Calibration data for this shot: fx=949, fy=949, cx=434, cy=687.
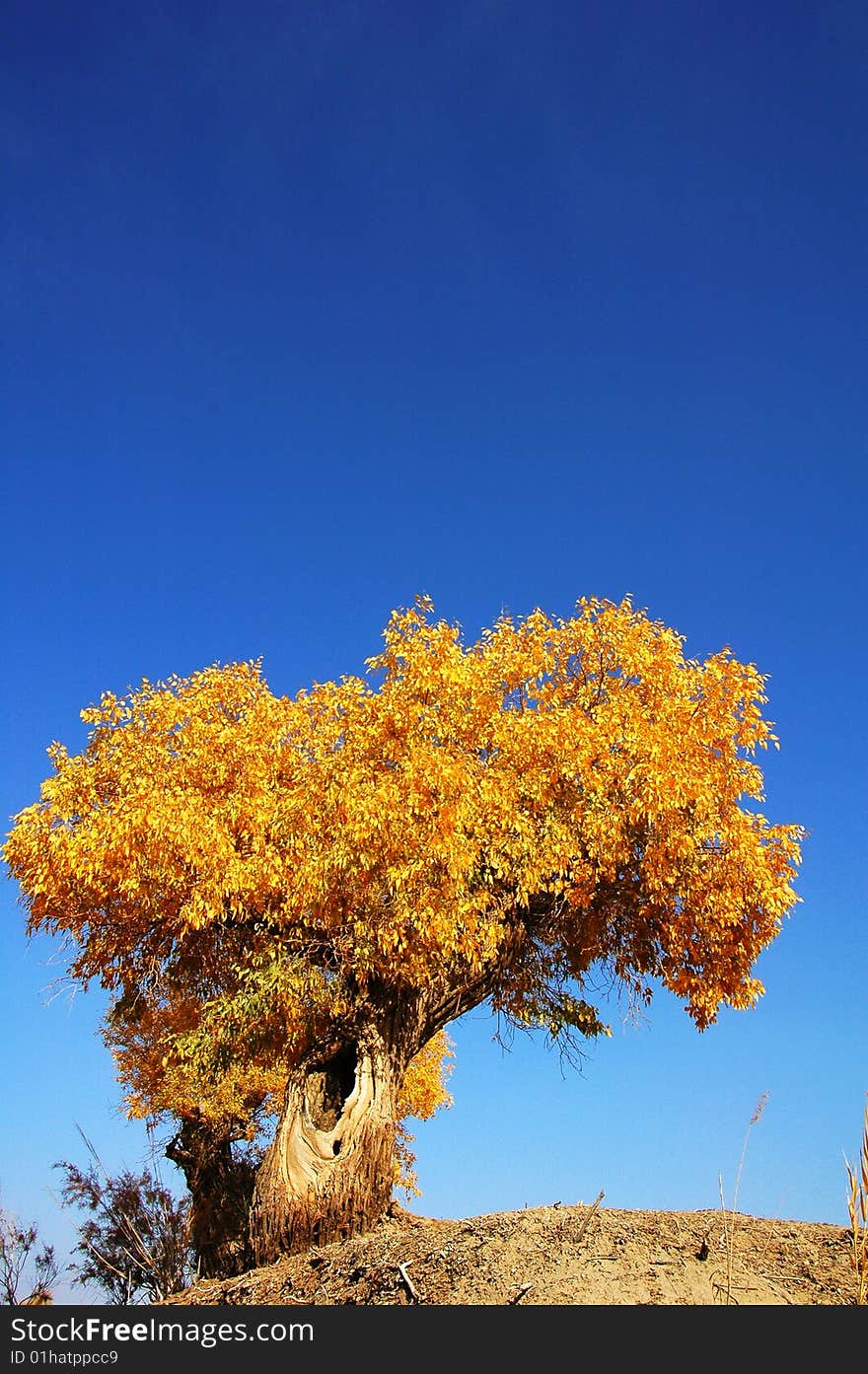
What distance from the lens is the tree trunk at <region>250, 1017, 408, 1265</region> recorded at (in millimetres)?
12750

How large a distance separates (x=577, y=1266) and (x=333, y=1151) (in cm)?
602

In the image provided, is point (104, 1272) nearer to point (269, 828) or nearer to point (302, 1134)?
point (302, 1134)

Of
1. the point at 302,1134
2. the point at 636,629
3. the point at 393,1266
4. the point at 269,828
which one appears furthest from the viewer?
the point at 636,629

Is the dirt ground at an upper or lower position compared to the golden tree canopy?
lower

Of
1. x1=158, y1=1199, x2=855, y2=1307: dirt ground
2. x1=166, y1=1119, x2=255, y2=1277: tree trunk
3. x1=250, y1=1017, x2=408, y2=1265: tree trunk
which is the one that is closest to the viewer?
x1=158, y1=1199, x2=855, y2=1307: dirt ground

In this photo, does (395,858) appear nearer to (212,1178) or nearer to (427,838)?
(427,838)

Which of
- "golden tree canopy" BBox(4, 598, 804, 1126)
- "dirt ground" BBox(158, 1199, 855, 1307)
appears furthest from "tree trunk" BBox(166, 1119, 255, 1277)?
"dirt ground" BBox(158, 1199, 855, 1307)

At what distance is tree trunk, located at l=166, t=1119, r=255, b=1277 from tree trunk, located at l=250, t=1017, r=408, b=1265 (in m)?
10.4

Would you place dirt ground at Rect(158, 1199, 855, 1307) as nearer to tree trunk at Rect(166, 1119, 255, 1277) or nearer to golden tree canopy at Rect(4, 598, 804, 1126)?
golden tree canopy at Rect(4, 598, 804, 1126)

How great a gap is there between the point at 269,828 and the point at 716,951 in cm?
748

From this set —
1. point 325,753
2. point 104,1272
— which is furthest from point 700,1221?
point 104,1272

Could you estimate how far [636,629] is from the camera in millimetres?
16188

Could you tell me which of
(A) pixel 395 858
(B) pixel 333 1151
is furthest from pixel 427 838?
(B) pixel 333 1151

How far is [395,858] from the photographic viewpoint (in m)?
13.7
